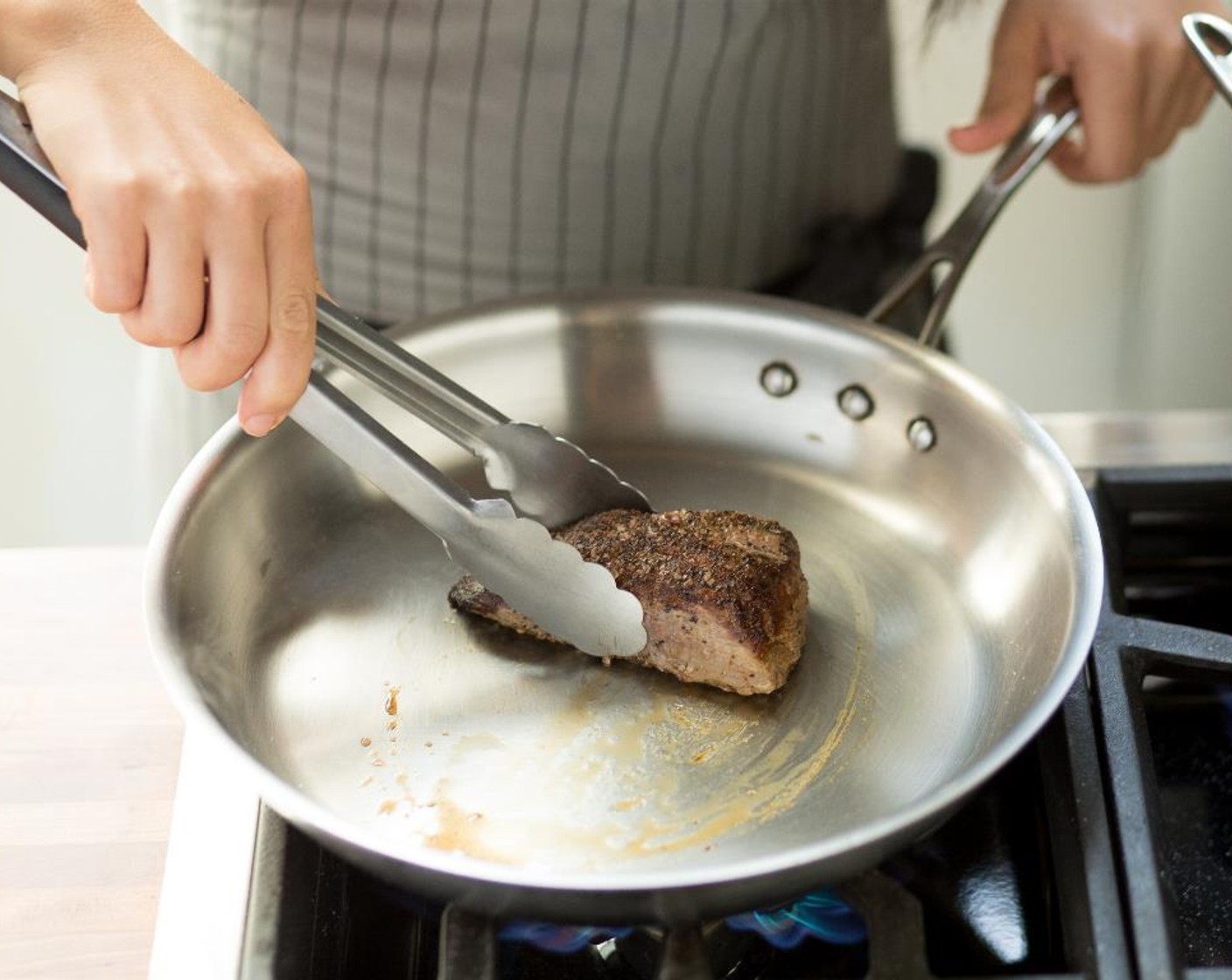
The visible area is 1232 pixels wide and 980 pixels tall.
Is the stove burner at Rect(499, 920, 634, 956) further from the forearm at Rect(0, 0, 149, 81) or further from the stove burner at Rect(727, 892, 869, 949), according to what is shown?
the forearm at Rect(0, 0, 149, 81)

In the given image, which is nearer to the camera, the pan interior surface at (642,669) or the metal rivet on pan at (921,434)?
the pan interior surface at (642,669)

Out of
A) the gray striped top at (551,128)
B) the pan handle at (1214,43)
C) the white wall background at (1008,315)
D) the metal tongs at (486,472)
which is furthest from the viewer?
the white wall background at (1008,315)

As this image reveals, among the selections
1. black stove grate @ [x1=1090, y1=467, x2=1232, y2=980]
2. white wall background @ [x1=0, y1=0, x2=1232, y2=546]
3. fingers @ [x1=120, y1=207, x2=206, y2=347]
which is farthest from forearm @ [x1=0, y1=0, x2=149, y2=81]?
white wall background @ [x1=0, y1=0, x2=1232, y2=546]

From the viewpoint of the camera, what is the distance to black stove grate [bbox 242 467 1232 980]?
0.60m

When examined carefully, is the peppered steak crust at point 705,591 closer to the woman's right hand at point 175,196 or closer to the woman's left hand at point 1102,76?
the woman's right hand at point 175,196

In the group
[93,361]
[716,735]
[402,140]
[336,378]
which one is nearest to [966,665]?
[716,735]

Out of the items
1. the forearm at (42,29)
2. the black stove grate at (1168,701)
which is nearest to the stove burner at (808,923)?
the black stove grate at (1168,701)

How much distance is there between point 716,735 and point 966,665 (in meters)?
0.15

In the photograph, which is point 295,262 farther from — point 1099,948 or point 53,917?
point 1099,948

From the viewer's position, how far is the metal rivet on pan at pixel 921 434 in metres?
0.88

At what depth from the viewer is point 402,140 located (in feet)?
3.33

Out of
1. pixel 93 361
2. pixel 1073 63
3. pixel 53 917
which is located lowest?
pixel 93 361

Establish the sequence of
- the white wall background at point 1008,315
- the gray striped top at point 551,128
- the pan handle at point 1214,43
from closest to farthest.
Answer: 1. the pan handle at point 1214,43
2. the gray striped top at point 551,128
3. the white wall background at point 1008,315

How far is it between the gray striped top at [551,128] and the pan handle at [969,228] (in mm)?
199
